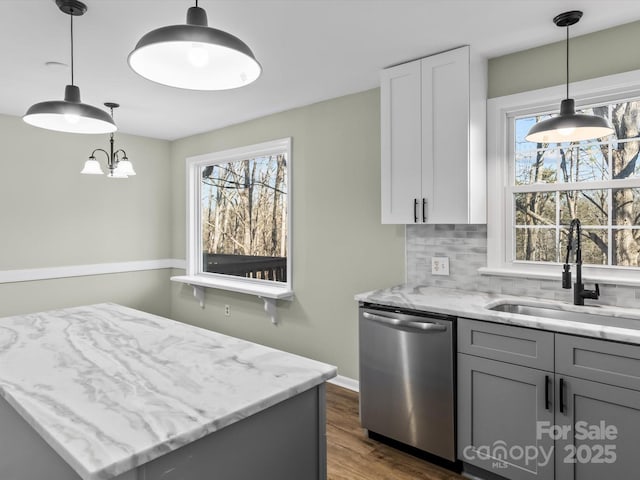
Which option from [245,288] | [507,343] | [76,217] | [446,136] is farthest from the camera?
[76,217]

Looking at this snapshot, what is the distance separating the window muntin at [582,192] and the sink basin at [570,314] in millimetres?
312

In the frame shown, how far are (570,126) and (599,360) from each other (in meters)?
1.02

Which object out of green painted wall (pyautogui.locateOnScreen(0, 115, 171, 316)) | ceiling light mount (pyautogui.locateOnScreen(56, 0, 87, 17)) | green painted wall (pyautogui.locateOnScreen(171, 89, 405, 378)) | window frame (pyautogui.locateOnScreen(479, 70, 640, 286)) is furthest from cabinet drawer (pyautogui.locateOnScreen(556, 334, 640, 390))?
green painted wall (pyautogui.locateOnScreen(0, 115, 171, 316))

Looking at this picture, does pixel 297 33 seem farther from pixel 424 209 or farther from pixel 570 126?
pixel 570 126

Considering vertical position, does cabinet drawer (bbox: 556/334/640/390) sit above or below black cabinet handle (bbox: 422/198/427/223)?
below

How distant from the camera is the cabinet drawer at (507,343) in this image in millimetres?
1856

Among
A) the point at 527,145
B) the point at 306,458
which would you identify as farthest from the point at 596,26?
the point at 306,458

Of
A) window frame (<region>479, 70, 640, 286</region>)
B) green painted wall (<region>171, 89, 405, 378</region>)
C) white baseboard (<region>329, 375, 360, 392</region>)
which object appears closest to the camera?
window frame (<region>479, 70, 640, 286</region>)

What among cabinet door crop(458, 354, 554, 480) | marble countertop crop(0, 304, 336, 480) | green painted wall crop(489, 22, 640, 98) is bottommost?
cabinet door crop(458, 354, 554, 480)

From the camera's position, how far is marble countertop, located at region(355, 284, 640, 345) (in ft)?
5.69

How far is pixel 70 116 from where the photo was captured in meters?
1.52

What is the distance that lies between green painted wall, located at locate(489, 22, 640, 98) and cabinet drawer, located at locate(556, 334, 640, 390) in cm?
148

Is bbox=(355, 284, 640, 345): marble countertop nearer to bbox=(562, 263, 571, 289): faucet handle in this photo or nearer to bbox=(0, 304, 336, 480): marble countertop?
bbox=(562, 263, 571, 289): faucet handle

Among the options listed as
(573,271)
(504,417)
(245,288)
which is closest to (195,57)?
(504,417)
